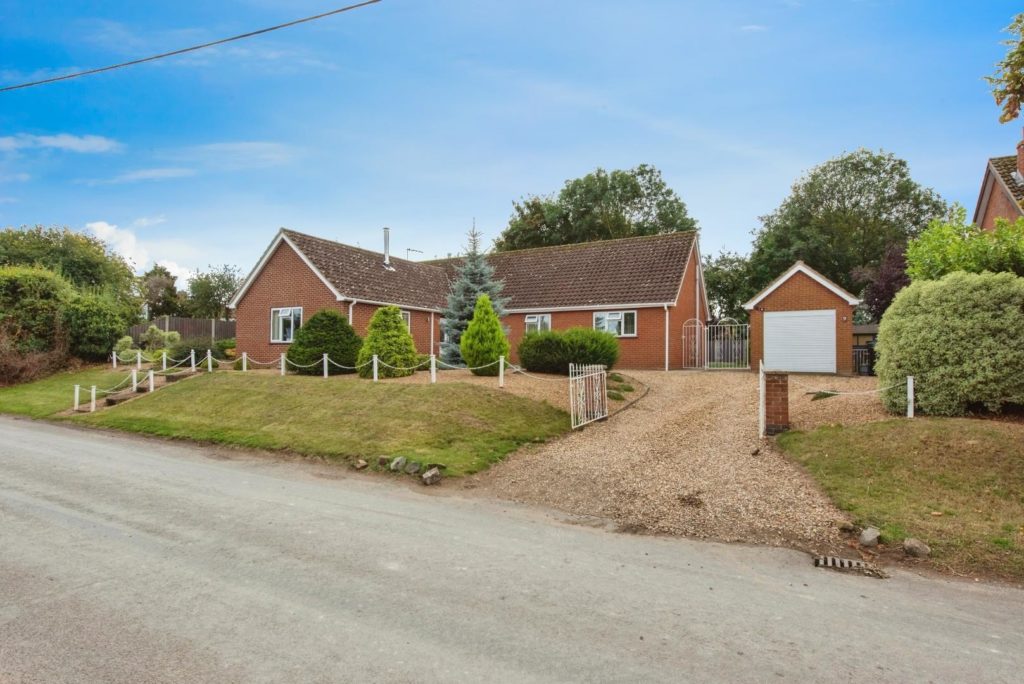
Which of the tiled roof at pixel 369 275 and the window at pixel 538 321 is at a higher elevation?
the tiled roof at pixel 369 275

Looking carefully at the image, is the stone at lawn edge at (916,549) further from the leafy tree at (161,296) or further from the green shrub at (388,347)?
the leafy tree at (161,296)

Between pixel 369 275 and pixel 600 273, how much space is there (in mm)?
11493

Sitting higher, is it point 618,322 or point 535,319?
point 535,319

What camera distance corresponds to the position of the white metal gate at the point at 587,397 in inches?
549

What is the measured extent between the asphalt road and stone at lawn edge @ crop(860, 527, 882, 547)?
0.78m

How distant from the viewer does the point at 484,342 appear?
61.4 ft

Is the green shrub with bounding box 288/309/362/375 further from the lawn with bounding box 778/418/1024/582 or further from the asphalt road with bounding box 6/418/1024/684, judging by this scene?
the lawn with bounding box 778/418/1024/582

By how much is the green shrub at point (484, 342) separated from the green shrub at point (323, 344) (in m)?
4.87

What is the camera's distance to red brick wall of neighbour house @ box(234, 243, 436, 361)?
25125mm

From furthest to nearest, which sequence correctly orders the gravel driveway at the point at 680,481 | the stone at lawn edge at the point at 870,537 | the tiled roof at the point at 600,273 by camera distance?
the tiled roof at the point at 600,273
the gravel driveway at the point at 680,481
the stone at lawn edge at the point at 870,537

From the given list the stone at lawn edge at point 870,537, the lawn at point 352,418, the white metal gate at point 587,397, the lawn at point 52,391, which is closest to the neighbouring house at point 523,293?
the lawn at point 52,391

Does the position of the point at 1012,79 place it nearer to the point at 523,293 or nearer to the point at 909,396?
the point at 909,396

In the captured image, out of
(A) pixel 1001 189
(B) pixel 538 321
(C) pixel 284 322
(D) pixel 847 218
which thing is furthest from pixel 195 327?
(D) pixel 847 218

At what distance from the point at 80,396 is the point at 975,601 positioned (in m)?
24.8
